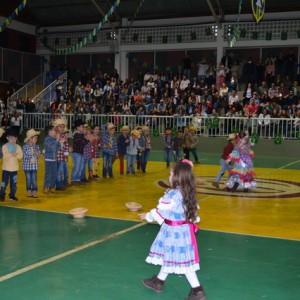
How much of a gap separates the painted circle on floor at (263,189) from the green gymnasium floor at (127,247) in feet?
0.23

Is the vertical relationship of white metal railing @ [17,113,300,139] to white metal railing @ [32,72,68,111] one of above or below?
below

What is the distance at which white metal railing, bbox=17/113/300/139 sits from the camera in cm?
2281

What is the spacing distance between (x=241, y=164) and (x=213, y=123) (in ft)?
39.4

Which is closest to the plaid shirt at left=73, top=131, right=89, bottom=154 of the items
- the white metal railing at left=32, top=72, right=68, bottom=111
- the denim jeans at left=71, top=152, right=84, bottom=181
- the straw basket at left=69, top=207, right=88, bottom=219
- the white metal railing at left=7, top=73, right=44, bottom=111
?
the denim jeans at left=71, top=152, right=84, bottom=181

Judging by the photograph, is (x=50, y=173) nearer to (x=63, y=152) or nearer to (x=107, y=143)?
(x=63, y=152)

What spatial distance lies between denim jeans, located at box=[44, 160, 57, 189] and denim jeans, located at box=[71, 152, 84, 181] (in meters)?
1.31

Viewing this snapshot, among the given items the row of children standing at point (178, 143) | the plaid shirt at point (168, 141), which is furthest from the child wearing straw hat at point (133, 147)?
the row of children standing at point (178, 143)

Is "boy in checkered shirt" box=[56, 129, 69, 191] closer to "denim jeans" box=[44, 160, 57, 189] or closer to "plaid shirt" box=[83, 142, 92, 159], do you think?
"denim jeans" box=[44, 160, 57, 189]

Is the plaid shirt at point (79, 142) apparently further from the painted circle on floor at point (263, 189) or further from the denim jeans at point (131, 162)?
the denim jeans at point (131, 162)

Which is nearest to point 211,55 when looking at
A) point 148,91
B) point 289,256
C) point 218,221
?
point 148,91

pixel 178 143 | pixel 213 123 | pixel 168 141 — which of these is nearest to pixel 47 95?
pixel 213 123

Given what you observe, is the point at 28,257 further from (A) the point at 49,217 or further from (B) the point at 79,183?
(B) the point at 79,183

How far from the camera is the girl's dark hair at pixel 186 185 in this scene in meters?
5.08

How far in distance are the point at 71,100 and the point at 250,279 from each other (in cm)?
2585
